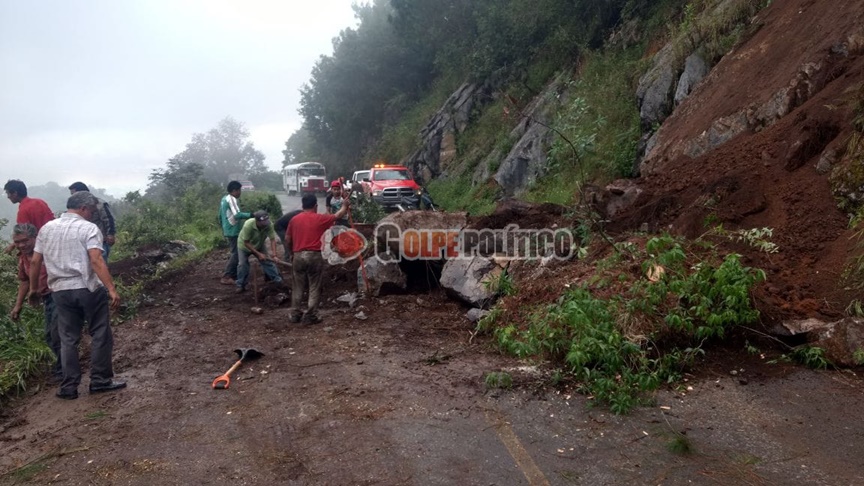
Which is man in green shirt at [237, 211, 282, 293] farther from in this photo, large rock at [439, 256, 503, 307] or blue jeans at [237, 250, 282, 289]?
large rock at [439, 256, 503, 307]

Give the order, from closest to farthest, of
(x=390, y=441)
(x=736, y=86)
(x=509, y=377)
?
(x=390, y=441) < (x=509, y=377) < (x=736, y=86)

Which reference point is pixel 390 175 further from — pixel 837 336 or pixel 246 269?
pixel 837 336

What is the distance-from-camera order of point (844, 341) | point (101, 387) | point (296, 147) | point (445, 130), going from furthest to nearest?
point (296, 147)
point (445, 130)
point (101, 387)
point (844, 341)

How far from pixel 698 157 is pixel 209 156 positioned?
250 ft

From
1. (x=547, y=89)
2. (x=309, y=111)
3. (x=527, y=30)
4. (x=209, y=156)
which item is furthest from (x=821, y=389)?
(x=209, y=156)

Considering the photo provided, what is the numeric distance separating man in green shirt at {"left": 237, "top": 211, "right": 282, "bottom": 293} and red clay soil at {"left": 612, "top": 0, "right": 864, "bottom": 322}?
5.05 metres

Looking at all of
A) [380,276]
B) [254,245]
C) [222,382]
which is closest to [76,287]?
[222,382]

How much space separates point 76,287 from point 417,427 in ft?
10.5

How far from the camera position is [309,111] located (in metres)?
41.2

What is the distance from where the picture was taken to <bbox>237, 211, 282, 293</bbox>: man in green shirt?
8641 mm

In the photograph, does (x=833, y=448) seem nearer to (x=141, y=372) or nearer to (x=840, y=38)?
(x=141, y=372)

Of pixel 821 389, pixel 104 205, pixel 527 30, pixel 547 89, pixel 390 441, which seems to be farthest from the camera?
pixel 527 30

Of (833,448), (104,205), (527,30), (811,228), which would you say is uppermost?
(527,30)

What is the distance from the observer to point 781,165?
651 cm
